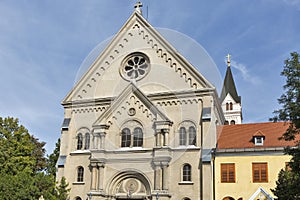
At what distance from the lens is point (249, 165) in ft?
98.6

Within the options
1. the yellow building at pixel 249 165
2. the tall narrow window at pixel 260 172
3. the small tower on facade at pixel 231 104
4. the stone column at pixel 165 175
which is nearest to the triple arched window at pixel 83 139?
the stone column at pixel 165 175

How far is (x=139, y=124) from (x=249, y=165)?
32.9ft

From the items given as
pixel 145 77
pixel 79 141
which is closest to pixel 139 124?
pixel 145 77

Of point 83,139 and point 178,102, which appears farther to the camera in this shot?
point 83,139

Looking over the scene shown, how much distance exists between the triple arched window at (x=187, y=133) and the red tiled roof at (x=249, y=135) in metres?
2.27

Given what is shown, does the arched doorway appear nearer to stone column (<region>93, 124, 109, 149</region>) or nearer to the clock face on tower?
stone column (<region>93, 124, 109, 149</region>)

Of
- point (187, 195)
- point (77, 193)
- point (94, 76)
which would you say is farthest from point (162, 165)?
point (94, 76)

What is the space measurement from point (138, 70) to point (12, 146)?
14.8 metres

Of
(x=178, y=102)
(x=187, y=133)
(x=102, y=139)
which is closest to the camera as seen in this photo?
(x=187, y=133)

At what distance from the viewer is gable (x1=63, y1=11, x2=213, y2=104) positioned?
33781 mm

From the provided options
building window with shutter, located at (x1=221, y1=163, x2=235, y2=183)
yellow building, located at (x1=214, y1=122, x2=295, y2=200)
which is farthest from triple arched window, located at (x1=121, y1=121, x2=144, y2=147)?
building window with shutter, located at (x1=221, y1=163, x2=235, y2=183)

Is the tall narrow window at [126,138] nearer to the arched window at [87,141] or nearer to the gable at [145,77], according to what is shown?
the arched window at [87,141]

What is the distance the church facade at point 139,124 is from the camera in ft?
102

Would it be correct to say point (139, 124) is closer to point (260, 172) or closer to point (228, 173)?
point (228, 173)
